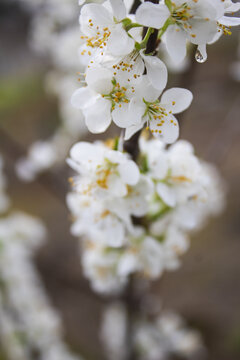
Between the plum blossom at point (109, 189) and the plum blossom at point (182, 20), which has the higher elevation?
the plum blossom at point (182, 20)

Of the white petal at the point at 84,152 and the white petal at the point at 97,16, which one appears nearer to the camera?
the white petal at the point at 97,16

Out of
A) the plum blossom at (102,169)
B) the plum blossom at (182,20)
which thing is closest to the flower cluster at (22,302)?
the plum blossom at (102,169)

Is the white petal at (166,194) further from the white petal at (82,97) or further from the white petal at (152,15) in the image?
the white petal at (152,15)

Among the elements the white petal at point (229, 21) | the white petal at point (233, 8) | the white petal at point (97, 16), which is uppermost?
the white petal at point (233, 8)

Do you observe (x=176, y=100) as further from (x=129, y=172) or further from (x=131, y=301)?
(x=131, y=301)

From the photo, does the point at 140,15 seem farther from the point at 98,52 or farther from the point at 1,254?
the point at 1,254

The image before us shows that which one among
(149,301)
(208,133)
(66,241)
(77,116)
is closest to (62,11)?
(77,116)

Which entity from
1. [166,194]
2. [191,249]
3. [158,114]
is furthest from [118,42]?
[191,249]
